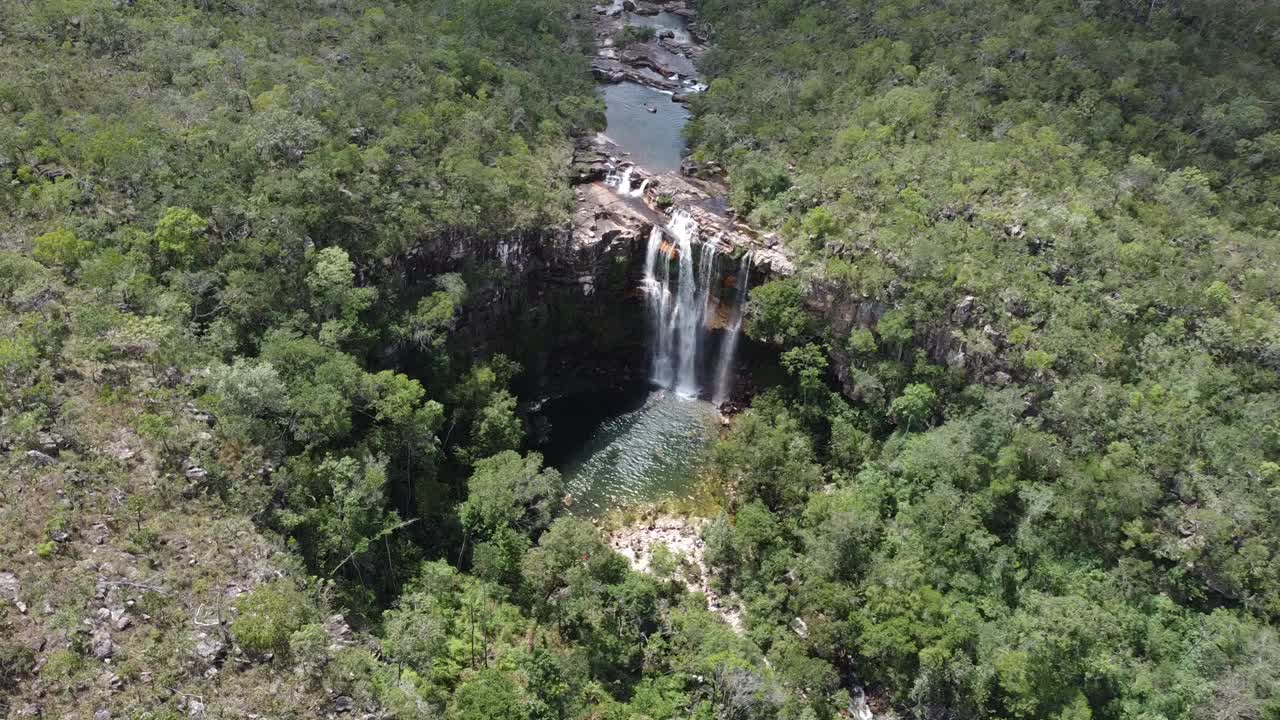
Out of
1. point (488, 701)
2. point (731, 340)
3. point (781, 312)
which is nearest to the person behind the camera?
point (488, 701)

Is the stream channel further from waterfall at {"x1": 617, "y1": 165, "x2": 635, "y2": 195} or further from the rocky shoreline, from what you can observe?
waterfall at {"x1": 617, "y1": 165, "x2": 635, "y2": 195}

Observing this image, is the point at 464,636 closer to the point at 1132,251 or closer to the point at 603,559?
the point at 603,559

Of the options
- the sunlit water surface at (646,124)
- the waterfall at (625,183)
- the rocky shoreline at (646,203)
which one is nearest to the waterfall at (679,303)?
the rocky shoreline at (646,203)

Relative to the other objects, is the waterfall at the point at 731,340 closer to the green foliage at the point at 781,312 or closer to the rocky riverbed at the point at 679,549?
the green foliage at the point at 781,312

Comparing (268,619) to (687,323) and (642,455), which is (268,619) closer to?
(642,455)

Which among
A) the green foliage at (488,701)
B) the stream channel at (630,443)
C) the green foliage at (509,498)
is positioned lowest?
the stream channel at (630,443)

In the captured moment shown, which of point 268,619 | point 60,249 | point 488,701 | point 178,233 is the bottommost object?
point 488,701

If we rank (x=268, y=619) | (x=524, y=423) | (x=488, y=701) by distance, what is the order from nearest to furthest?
1. (x=268, y=619)
2. (x=488, y=701)
3. (x=524, y=423)

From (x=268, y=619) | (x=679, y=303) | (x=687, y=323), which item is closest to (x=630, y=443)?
(x=687, y=323)
